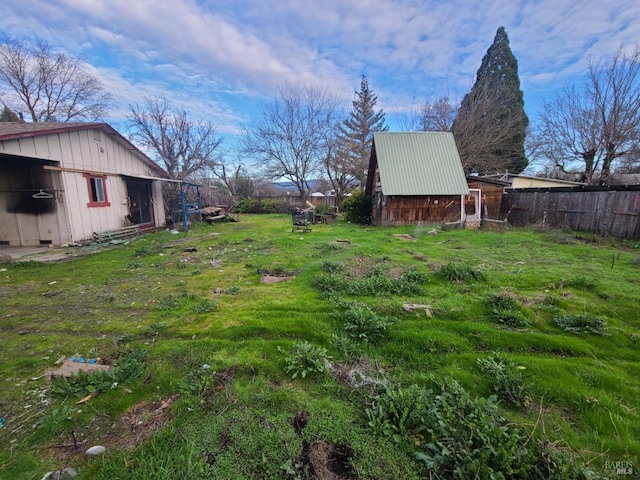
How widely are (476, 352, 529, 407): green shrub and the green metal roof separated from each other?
34.8ft

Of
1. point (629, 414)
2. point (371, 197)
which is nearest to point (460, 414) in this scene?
point (629, 414)

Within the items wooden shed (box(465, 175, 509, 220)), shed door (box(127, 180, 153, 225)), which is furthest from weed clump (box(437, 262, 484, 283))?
shed door (box(127, 180, 153, 225))

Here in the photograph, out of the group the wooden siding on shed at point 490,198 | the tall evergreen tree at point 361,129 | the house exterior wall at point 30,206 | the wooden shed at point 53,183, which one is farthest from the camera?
the tall evergreen tree at point 361,129

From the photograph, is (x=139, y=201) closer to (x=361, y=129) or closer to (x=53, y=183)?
(x=53, y=183)

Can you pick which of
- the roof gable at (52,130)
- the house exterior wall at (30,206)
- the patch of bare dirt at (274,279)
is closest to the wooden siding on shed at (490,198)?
the patch of bare dirt at (274,279)

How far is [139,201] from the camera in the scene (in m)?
12.8

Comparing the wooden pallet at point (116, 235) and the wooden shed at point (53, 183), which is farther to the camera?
the wooden pallet at point (116, 235)

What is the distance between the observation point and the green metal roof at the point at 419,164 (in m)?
12.6

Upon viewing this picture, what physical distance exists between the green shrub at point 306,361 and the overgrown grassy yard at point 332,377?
1 centimetres

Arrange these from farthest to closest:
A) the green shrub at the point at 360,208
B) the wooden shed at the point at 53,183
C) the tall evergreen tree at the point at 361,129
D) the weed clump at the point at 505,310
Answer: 1. the tall evergreen tree at the point at 361,129
2. the green shrub at the point at 360,208
3. the wooden shed at the point at 53,183
4. the weed clump at the point at 505,310

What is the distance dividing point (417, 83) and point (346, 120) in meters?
7.86

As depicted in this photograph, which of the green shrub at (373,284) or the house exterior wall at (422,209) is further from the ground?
the house exterior wall at (422,209)

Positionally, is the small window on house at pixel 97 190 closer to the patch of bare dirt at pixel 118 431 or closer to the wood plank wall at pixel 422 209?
the patch of bare dirt at pixel 118 431

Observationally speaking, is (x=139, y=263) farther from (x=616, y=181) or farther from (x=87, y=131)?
(x=616, y=181)
